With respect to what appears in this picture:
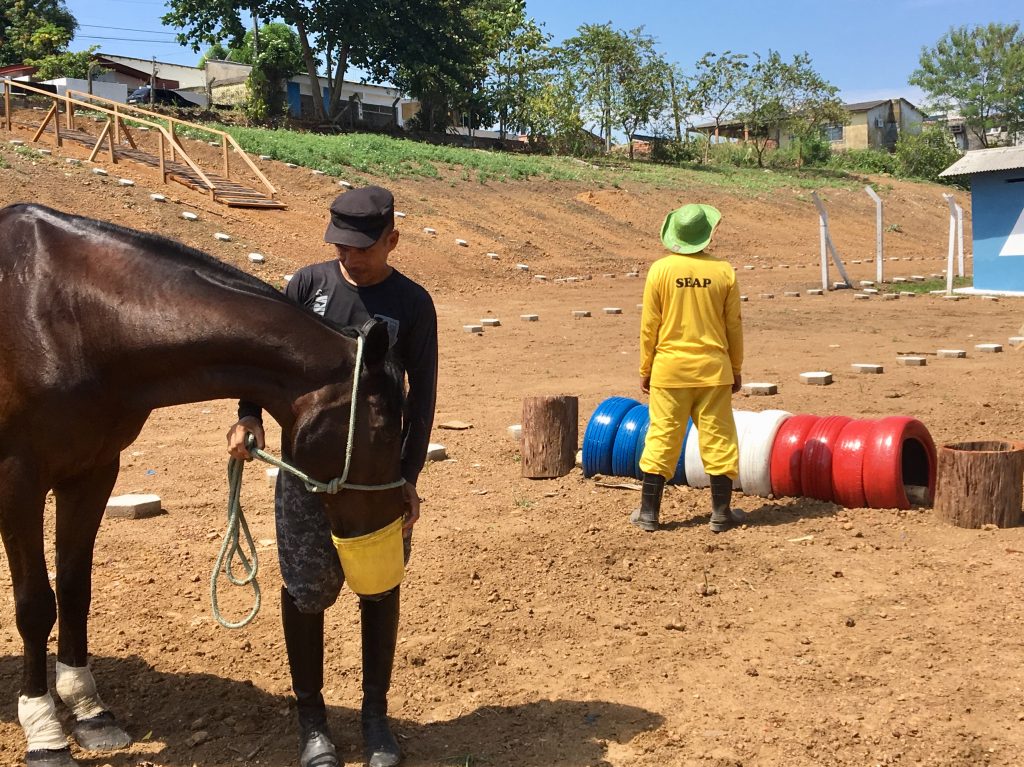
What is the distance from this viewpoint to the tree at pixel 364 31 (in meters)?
39.8

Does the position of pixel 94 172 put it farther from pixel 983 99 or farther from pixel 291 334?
pixel 983 99

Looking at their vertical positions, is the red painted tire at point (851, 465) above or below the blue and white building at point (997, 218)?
below

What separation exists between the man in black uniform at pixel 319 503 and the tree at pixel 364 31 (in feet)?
124

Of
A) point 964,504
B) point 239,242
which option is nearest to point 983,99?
point 239,242

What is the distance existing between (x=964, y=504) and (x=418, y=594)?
3.10 meters

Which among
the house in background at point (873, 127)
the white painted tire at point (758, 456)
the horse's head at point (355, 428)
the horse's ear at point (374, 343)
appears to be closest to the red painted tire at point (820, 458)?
the white painted tire at point (758, 456)

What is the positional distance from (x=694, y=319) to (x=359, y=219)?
3.13 m

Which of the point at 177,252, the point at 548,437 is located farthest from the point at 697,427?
the point at 177,252

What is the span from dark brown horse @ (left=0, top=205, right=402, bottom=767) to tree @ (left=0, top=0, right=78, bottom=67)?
43.7m

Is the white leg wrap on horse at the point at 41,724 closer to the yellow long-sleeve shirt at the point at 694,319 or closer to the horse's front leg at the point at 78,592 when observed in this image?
the horse's front leg at the point at 78,592

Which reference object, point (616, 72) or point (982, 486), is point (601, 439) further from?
point (616, 72)

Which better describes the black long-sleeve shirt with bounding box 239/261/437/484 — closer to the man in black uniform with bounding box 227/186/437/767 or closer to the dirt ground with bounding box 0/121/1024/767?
the man in black uniform with bounding box 227/186/437/767

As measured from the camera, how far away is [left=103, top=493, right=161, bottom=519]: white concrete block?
605cm

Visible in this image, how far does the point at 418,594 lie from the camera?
488cm
